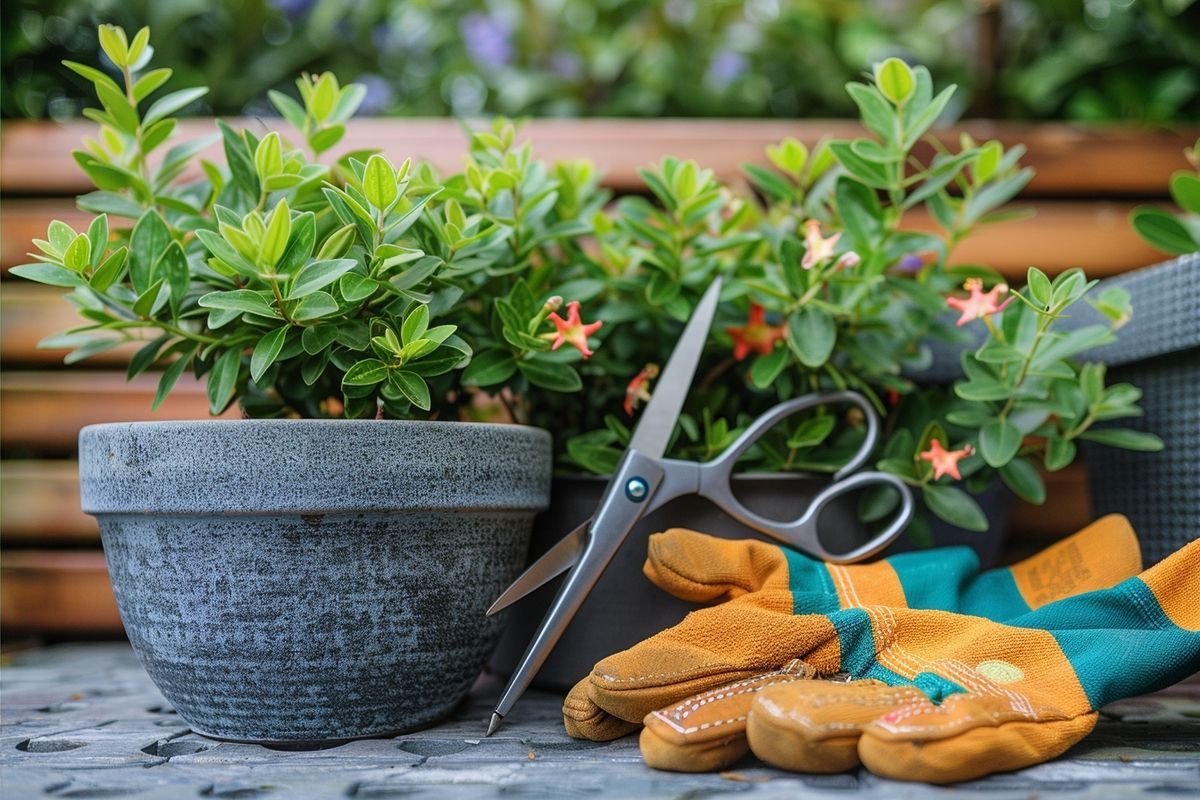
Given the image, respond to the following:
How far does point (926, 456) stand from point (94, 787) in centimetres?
75

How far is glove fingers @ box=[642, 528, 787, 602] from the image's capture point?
2.55 ft

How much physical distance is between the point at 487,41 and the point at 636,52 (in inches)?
11.0

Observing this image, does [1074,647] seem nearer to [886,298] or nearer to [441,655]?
[886,298]

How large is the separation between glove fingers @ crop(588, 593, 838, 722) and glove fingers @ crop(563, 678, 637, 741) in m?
0.01

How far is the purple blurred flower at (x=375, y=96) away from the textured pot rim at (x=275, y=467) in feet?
3.48

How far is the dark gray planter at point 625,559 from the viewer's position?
0.85 meters

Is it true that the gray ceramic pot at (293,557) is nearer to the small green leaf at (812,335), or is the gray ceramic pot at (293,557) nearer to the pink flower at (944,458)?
the small green leaf at (812,335)

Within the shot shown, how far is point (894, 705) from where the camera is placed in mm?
634

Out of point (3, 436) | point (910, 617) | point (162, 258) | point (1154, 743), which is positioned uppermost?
point (162, 258)

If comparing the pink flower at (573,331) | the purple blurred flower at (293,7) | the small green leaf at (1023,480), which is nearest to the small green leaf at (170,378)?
the pink flower at (573,331)

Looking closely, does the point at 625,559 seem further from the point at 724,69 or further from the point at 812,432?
the point at 724,69

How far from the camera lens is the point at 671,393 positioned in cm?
82

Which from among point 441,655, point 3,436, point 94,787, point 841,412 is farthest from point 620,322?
point 3,436

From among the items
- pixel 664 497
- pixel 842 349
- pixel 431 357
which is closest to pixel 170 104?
pixel 431 357
